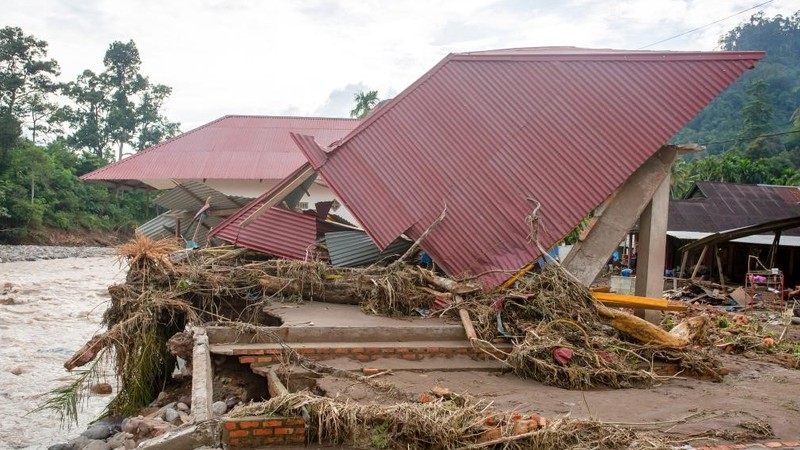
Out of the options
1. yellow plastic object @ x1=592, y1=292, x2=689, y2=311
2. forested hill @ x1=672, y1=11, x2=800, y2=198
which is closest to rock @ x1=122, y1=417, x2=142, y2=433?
yellow plastic object @ x1=592, y1=292, x2=689, y2=311

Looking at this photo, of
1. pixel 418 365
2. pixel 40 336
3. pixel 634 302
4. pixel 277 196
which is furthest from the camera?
pixel 40 336

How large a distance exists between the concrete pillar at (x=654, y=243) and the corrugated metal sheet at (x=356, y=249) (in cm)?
362

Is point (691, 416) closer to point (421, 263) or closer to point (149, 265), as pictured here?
point (421, 263)

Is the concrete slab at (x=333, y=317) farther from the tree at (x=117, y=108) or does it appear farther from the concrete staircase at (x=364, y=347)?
the tree at (x=117, y=108)

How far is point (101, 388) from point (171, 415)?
4.07 m

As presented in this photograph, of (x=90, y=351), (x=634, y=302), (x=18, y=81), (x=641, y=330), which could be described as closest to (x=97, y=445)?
(x=90, y=351)

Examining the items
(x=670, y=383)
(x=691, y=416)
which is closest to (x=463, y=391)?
(x=691, y=416)

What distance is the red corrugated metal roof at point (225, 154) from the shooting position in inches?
922

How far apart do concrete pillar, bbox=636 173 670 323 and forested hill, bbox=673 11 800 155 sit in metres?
36.3

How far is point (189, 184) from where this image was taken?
12.1 meters

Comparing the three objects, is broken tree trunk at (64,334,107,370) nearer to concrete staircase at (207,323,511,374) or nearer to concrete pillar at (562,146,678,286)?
concrete staircase at (207,323,511,374)

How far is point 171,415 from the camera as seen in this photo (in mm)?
6645

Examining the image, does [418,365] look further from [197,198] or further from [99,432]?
[197,198]

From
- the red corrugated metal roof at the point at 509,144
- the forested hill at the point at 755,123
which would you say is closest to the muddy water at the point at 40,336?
the red corrugated metal roof at the point at 509,144
